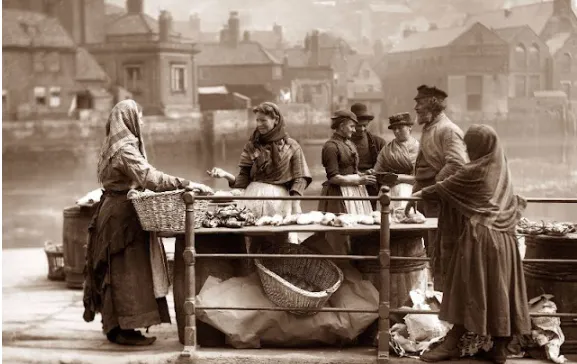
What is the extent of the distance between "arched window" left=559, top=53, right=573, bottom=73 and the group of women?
7.59m

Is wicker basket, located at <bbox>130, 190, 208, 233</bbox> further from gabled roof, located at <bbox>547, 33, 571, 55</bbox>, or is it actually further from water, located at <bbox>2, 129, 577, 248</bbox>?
gabled roof, located at <bbox>547, 33, 571, 55</bbox>

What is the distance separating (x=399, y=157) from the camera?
6.96 meters

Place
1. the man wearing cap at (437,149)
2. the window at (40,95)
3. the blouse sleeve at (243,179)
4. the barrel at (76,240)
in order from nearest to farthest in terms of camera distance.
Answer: the man wearing cap at (437,149) → the blouse sleeve at (243,179) → the barrel at (76,240) → the window at (40,95)

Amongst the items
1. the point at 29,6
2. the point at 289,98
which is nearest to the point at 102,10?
the point at 29,6

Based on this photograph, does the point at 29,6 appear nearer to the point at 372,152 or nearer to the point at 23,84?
the point at 23,84

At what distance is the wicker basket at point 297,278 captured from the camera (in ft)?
17.0

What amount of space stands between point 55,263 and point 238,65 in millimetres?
6643

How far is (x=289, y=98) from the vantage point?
14.8 meters

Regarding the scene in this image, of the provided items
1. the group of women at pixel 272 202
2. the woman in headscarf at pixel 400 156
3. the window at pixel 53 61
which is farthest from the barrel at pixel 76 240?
the window at pixel 53 61

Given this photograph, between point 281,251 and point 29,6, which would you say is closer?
point 281,251

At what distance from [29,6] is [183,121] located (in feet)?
9.73

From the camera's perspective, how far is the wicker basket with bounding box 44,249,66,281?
8703 millimetres

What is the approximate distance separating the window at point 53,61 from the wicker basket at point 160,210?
370 inches

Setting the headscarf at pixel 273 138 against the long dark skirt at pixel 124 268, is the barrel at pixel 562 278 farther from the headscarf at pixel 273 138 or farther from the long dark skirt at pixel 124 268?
the long dark skirt at pixel 124 268
